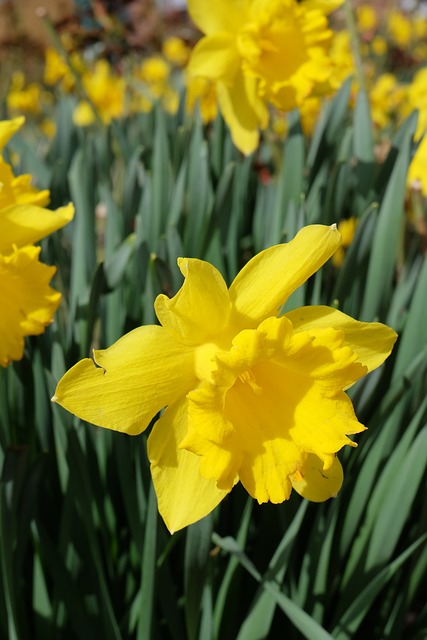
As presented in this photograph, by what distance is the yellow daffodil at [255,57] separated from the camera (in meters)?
1.65

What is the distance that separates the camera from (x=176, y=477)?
879 mm

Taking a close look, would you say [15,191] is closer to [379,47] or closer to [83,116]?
[83,116]

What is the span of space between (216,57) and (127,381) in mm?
1195

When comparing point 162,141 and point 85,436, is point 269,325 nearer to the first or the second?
point 85,436

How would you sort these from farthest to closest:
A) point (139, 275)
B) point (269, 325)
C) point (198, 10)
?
1. point (198, 10)
2. point (139, 275)
3. point (269, 325)

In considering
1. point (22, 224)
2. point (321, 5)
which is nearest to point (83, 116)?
point (321, 5)

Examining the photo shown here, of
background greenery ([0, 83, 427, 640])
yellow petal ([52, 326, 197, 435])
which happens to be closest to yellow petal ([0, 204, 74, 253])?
background greenery ([0, 83, 427, 640])

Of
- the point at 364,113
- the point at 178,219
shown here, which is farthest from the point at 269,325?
the point at 364,113

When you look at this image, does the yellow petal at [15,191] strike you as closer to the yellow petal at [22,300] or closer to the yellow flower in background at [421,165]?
the yellow petal at [22,300]

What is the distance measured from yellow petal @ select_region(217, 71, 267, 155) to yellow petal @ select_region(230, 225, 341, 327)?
94 centimetres

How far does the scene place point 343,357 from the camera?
806 millimetres

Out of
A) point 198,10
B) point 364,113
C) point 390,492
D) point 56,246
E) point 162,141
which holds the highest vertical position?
point 198,10

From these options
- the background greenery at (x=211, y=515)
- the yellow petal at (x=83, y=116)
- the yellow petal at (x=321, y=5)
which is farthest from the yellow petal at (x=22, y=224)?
the yellow petal at (x=83, y=116)

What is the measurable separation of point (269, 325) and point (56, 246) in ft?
2.58
